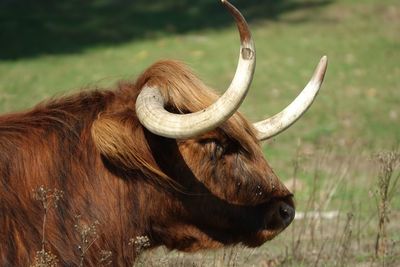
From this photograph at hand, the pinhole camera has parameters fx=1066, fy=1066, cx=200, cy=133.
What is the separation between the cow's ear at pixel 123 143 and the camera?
5352 millimetres

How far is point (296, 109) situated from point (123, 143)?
41.8 inches

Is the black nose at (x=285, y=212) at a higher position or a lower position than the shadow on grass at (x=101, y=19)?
higher

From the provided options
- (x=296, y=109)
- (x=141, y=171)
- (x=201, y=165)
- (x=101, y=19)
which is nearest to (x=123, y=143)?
(x=141, y=171)

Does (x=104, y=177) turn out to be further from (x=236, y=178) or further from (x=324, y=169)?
(x=324, y=169)

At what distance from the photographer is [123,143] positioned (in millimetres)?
5355

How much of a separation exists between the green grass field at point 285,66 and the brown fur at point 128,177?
5.48ft

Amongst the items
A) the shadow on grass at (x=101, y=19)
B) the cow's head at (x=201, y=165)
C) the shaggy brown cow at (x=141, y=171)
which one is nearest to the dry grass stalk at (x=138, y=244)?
the shaggy brown cow at (x=141, y=171)

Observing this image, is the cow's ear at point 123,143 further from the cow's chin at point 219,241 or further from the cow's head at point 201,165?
the cow's chin at point 219,241

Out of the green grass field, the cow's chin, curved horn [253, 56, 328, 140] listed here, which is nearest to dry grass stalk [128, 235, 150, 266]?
the cow's chin

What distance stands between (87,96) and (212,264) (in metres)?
1.97

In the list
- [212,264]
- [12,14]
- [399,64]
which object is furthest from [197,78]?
[12,14]

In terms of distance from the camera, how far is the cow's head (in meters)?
5.40

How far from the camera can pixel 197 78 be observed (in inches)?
223

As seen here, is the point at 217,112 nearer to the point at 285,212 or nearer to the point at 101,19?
the point at 285,212
